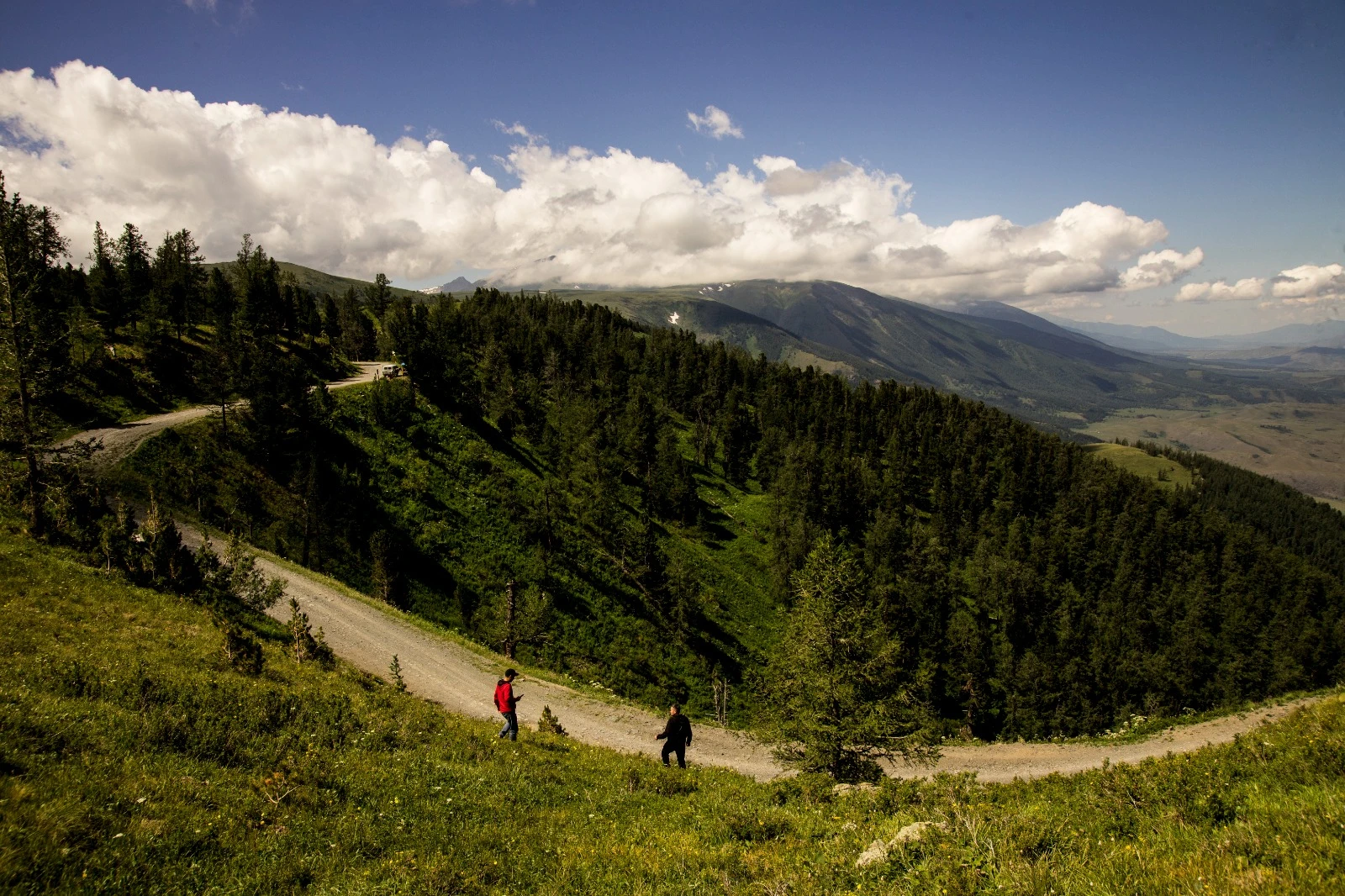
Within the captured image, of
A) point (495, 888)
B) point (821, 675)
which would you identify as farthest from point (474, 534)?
point (495, 888)

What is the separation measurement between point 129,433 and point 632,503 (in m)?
57.6

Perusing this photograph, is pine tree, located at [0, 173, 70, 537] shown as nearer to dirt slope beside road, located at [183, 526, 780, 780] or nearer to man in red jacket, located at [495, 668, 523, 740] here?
dirt slope beside road, located at [183, 526, 780, 780]

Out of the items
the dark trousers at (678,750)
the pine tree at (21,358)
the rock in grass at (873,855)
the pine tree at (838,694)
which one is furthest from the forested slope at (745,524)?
the pine tree at (21,358)

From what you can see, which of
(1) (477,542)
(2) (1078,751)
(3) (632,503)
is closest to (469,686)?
(1) (477,542)

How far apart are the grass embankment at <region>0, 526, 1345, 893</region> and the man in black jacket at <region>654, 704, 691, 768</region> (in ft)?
5.65

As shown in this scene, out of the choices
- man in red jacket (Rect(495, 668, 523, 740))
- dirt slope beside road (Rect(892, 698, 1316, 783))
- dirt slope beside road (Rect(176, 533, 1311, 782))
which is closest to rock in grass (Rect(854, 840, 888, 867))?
man in red jacket (Rect(495, 668, 523, 740))

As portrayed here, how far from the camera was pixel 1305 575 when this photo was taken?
135875 mm

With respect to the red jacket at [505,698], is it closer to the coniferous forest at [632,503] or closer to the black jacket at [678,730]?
the black jacket at [678,730]

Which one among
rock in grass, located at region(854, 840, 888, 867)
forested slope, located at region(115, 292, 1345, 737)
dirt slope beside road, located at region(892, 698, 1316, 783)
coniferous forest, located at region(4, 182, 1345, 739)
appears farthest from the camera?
forested slope, located at region(115, 292, 1345, 737)

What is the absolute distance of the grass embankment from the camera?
7.32m

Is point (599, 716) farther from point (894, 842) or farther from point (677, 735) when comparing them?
point (894, 842)

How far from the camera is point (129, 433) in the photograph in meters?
47.8

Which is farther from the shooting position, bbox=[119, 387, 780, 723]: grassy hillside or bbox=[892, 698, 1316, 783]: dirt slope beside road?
bbox=[119, 387, 780, 723]: grassy hillside

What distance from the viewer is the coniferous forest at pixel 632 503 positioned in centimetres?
4647
